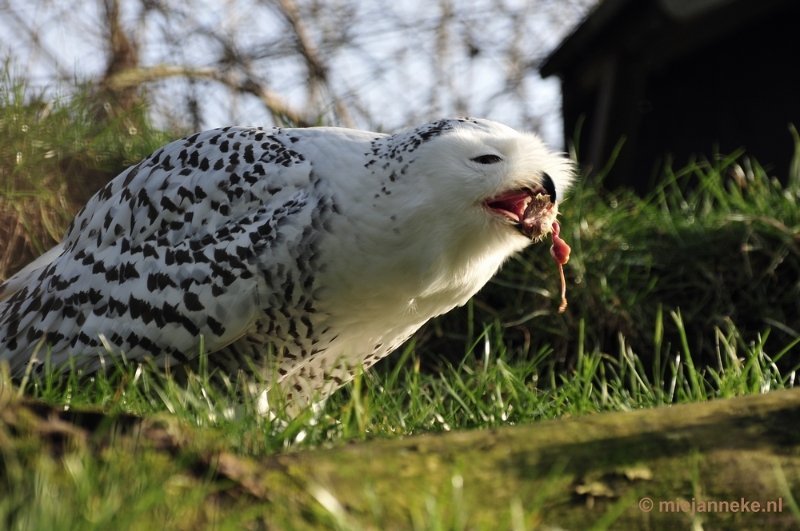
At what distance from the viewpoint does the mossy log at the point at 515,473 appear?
66.0 inches

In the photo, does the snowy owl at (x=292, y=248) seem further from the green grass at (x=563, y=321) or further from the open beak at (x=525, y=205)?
the green grass at (x=563, y=321)

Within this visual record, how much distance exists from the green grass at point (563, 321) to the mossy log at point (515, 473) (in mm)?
580

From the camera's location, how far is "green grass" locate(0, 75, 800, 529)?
314 cm

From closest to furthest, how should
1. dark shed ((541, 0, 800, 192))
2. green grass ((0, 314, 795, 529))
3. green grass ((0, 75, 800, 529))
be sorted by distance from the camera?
green grass ((0, 314, 795, 529)) → green grass ((0, 75, 800, 529)) → dark shed ((541, 0, 800, 192))

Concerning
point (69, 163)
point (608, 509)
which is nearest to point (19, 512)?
point (608, 509)

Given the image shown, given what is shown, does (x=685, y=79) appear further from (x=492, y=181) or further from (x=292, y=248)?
(x=292, y=248)

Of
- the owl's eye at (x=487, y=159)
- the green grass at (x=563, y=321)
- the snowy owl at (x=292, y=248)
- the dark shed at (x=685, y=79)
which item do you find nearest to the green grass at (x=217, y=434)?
the green grass at (x=563, y=321)

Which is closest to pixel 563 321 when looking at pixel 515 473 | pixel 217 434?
pixel 217 434

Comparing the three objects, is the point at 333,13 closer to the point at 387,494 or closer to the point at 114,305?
the point at 114,305

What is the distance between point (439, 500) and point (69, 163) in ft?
15.8

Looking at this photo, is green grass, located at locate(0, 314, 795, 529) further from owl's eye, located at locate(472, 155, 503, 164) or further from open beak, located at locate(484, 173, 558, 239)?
owl's eye, located at locate(472, 155, 503, 164)

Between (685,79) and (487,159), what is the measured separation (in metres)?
5.69

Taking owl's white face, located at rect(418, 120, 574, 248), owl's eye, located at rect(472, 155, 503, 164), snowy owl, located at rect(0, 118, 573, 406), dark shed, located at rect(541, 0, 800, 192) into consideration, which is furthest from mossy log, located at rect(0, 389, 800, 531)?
dark shed, located at rect(541, 0, 800, 192)

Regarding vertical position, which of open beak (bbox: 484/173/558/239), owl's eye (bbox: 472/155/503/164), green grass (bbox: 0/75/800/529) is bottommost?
green grass (bbox: 0/75/800/529)
